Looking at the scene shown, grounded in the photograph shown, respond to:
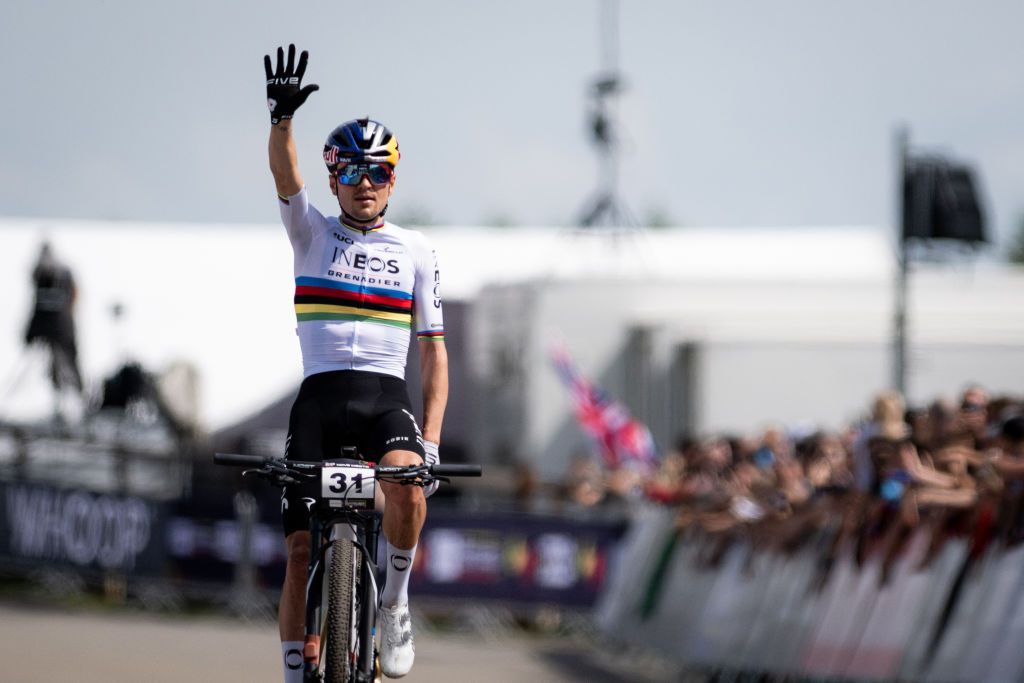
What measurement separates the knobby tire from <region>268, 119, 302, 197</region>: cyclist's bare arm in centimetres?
146

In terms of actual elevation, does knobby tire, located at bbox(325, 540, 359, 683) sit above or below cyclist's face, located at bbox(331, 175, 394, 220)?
below

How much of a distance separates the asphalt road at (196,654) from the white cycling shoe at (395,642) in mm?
6287

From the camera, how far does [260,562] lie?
2262 cm

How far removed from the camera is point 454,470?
7.49 m

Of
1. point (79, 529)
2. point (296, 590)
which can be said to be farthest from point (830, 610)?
point (79, 529)

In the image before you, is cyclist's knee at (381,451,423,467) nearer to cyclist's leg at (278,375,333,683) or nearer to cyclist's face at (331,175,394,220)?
cyclist's leg at (278,375,333,683)

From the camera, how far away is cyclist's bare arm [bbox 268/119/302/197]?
25.1 ft

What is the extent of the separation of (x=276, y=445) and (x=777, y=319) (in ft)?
25.0

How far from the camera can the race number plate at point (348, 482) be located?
7625 mm

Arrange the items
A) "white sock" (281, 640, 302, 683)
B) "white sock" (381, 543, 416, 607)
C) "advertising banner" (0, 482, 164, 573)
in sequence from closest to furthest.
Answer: "white sock" (281, 640, 302, 683), "white sock" (381, 543, 416, 607), "advertising banner" (0, 482, 164, 573)

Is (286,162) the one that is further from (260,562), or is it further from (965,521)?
(260,562)

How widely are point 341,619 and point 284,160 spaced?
1.82 m

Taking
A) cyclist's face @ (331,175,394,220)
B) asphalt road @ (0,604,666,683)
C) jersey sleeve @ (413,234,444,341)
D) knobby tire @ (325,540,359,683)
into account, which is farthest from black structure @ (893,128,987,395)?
knobby tire @ (325,540,359,683)

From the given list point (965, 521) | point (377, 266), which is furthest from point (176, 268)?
point (377, 266)
